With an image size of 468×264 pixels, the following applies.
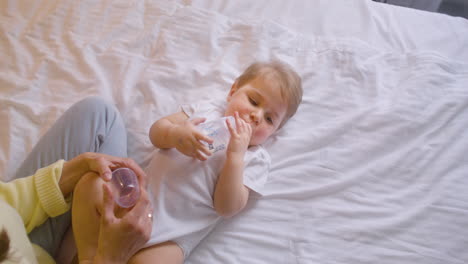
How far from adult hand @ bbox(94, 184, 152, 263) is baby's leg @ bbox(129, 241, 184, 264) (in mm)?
110

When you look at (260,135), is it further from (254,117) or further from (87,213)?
(87,213)

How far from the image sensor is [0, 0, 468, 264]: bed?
940 mm

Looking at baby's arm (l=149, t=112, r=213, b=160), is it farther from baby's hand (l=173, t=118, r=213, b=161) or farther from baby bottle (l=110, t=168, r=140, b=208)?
baby bottle (l=110, t=168, r=140, b=208)

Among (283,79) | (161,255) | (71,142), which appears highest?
(283,79)

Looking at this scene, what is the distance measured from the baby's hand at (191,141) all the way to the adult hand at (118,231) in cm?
23

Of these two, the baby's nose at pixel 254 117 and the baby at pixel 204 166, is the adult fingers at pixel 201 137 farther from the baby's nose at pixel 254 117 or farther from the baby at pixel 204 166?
the baby's nose at pixel 254 117

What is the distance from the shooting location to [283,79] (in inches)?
42.6

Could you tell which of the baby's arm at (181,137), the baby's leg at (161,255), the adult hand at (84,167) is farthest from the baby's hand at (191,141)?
the baby's leg at (161,255)

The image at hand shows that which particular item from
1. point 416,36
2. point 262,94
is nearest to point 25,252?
A: point 262,94

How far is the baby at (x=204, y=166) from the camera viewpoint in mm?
889

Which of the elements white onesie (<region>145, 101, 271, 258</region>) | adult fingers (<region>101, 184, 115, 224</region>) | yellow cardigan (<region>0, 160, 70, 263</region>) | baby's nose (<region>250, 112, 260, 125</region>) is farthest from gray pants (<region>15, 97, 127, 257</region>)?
baby's nose (<region>250, 112, 260, 125</region>)

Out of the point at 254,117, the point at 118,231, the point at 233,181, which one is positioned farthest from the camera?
the point at 254,117

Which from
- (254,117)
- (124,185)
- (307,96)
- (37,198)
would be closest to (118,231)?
(124,185)

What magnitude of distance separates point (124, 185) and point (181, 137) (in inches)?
7.7
